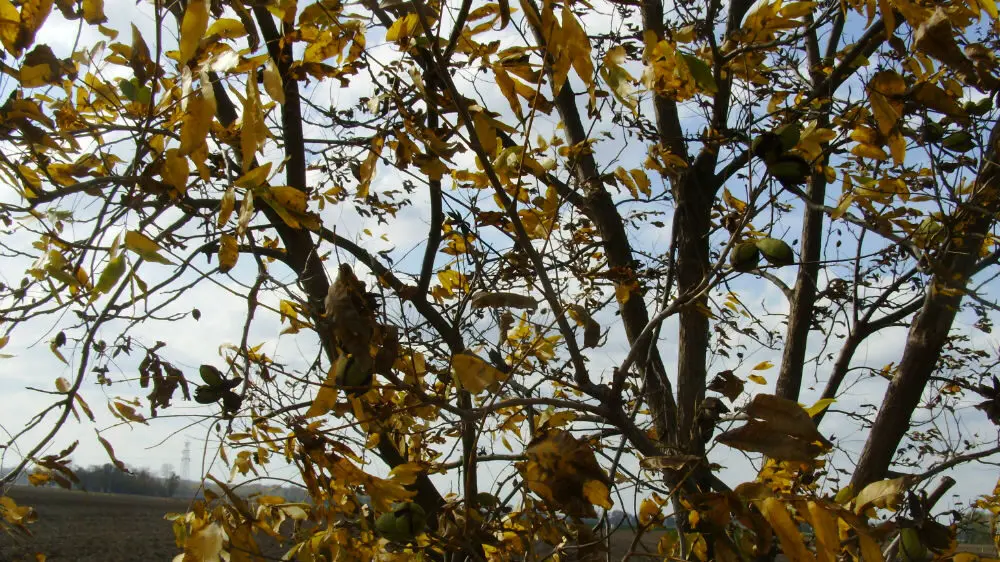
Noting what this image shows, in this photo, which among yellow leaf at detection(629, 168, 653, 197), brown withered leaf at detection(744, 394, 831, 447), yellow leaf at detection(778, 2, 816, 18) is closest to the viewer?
brown withered leaf at detection(744, 394, 831, 447)

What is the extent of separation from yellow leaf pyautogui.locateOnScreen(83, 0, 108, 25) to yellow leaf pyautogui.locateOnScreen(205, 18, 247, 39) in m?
0.34

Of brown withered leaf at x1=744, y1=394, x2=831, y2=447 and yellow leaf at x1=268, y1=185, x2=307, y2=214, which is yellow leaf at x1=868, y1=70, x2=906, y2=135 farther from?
yellow leaf at x1=268, y1=185, x2=307, y2=214

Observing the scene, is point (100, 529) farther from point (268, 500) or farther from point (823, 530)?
point (823, 530)

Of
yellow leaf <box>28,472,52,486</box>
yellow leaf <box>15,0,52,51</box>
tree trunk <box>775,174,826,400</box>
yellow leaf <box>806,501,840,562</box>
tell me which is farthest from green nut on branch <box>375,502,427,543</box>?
tree trunk <box>775,174,826,400</box>

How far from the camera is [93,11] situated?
4.16 feet

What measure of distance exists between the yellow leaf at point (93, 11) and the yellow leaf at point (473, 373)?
894 millimetres

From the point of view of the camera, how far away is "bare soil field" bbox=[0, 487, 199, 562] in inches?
819

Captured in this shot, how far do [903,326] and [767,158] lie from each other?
2.51 m

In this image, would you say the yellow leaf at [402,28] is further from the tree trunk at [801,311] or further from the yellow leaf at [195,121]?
the tree trunk at [801,311]

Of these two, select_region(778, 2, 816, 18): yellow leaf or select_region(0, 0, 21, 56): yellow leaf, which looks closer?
select_region(0, 0, 21, 56): yellow leaf

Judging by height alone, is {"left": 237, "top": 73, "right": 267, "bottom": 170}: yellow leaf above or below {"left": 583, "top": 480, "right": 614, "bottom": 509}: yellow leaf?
above

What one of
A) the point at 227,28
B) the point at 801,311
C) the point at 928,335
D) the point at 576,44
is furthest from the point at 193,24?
the point at 801,311

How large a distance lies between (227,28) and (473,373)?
0.62 meters

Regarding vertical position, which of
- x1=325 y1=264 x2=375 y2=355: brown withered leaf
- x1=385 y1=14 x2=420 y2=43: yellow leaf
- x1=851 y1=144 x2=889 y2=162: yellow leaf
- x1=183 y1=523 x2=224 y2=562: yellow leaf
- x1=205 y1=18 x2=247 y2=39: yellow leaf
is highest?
x1=385 y1=14 x2=420 y2=43: yellow leaf
